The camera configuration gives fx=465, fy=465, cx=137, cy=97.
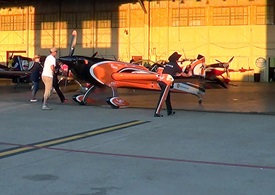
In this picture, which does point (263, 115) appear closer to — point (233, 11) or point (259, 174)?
point (259, 174)

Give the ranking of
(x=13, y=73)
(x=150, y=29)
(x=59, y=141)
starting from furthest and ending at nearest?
(x=150, y=29) → (x=13, y=73) → (x=59, y=141)

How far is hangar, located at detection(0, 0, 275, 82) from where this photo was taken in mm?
42906

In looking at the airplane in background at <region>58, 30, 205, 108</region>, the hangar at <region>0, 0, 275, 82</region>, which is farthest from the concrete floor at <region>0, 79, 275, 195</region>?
the hangar at <region>0, 0, 275, 82</region>

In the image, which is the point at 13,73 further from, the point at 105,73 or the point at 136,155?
the point at 136,155

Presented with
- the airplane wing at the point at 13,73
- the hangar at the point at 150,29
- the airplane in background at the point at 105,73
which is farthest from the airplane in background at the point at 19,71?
the hangar at the point at 150,29

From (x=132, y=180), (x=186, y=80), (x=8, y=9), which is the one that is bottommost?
(x=132, y=180)

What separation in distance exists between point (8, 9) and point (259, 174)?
4773cm

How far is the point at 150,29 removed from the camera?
45438mm

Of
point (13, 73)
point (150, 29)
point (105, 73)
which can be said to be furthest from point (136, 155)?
point (150, 29)

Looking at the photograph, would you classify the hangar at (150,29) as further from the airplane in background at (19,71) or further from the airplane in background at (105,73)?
the airplane in background at (105,73)

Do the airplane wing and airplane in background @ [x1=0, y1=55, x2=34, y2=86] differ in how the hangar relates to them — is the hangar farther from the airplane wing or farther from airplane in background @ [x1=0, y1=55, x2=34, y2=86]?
the airplane wing

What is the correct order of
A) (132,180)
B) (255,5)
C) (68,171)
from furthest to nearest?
(255,5) < (68,171) < (132,180)

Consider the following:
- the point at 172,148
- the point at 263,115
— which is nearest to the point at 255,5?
the point at 263,115

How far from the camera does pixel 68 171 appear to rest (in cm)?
666
